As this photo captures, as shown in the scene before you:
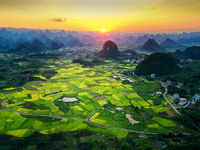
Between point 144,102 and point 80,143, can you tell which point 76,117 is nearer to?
point 80,143

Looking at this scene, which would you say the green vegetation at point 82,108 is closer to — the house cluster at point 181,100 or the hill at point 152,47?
the house cluster at point 181,100

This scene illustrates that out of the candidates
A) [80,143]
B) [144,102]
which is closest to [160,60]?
[144,102]

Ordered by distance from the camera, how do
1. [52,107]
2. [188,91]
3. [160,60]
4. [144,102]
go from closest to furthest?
1. [52,107]
2. [144,102]
3. [188,91]
4. [160,60]

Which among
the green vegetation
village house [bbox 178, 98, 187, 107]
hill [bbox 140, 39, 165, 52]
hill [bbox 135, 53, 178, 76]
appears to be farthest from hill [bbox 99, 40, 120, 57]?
village house [bbox 178, 98, 187, 107]

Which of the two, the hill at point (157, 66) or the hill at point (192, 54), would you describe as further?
the hill at point (192, 54)

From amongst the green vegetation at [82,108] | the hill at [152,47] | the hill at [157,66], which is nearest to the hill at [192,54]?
the hill at [157,66]
